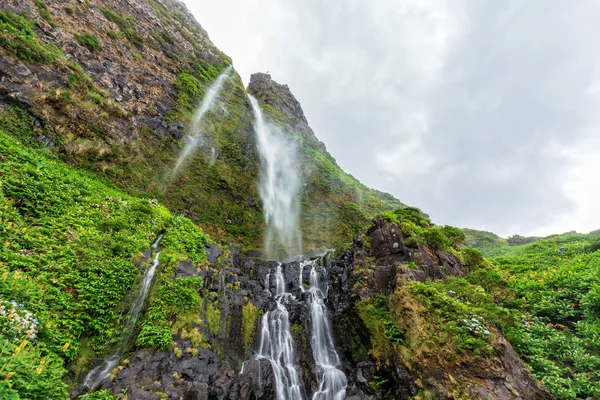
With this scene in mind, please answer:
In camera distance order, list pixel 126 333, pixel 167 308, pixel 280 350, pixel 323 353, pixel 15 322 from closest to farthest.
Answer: pixel 15 322
pixel 126 333
pixel 167 308
pixel 280 350
pixel 323 353

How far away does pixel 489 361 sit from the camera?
788cm

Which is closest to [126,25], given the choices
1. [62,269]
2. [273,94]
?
[62,269]

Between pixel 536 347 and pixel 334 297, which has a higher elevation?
pixel 334 297

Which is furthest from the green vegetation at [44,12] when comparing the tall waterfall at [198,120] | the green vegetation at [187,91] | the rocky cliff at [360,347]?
the rocky cliff at [360,347]

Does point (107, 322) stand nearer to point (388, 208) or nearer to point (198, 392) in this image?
point (198, 392)

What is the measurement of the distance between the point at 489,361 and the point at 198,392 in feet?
31.6

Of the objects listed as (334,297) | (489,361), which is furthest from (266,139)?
(489,361)

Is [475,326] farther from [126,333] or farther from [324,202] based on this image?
[324,202]

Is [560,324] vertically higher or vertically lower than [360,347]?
higher

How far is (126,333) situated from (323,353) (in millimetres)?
9764

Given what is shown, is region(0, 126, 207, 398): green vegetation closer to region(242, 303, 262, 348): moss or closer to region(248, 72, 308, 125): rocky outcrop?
region(242, 303, 262, 348): moss

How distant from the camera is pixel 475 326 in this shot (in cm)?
865

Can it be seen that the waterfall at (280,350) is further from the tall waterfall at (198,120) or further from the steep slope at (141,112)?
the tall waterfall at (198,120)

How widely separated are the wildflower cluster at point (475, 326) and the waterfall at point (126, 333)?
12.1m
